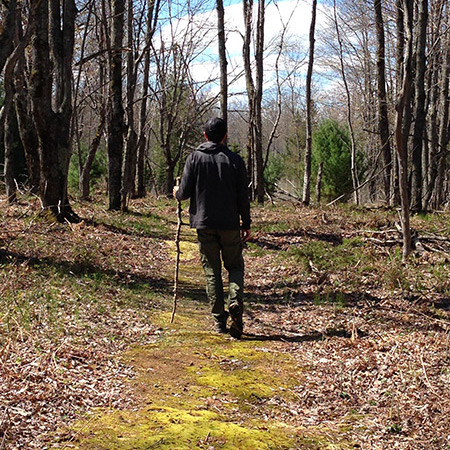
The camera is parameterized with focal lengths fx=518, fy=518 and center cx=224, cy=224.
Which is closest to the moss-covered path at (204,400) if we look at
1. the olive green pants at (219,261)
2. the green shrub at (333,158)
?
the olive green pants at (219,261)

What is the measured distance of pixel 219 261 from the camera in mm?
6258

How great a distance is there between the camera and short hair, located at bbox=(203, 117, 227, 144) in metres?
6.17

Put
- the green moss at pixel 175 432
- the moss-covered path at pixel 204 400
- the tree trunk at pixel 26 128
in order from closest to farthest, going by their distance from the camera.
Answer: the green moss at pixel 175 432
the moss-covered path at pixel 204 400
the tree trunk at pixel 26 128

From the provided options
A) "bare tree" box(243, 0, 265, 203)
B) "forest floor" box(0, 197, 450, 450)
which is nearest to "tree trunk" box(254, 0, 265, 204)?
"bare tree" box(243, 0, 265, 203)

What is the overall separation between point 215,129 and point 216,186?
0.69 meters

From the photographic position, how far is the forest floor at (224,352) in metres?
3.72

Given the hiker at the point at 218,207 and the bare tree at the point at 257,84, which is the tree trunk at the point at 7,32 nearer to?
the hiker at the point at 218,207

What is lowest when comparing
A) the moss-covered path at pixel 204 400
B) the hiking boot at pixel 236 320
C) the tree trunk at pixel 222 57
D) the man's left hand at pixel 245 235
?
the moss-covered path at pixel 204 400

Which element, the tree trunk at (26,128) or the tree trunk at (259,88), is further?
the tree trunk at (259,88)

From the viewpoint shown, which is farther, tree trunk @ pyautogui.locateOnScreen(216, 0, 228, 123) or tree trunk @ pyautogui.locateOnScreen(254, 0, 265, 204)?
tree trunk @ pyautogui.locateOnScreen(254, 0, 265, 204)

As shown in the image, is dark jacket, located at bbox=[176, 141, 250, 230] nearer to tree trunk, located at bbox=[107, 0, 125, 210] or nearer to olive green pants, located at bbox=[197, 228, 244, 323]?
olive green pants, located at bbox=[197, 228, 244, 323]

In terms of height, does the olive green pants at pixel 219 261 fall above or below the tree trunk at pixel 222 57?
below

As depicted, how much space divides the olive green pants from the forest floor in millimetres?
474

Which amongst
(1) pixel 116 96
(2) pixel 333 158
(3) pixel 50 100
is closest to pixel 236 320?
(3) pixel 50 100
